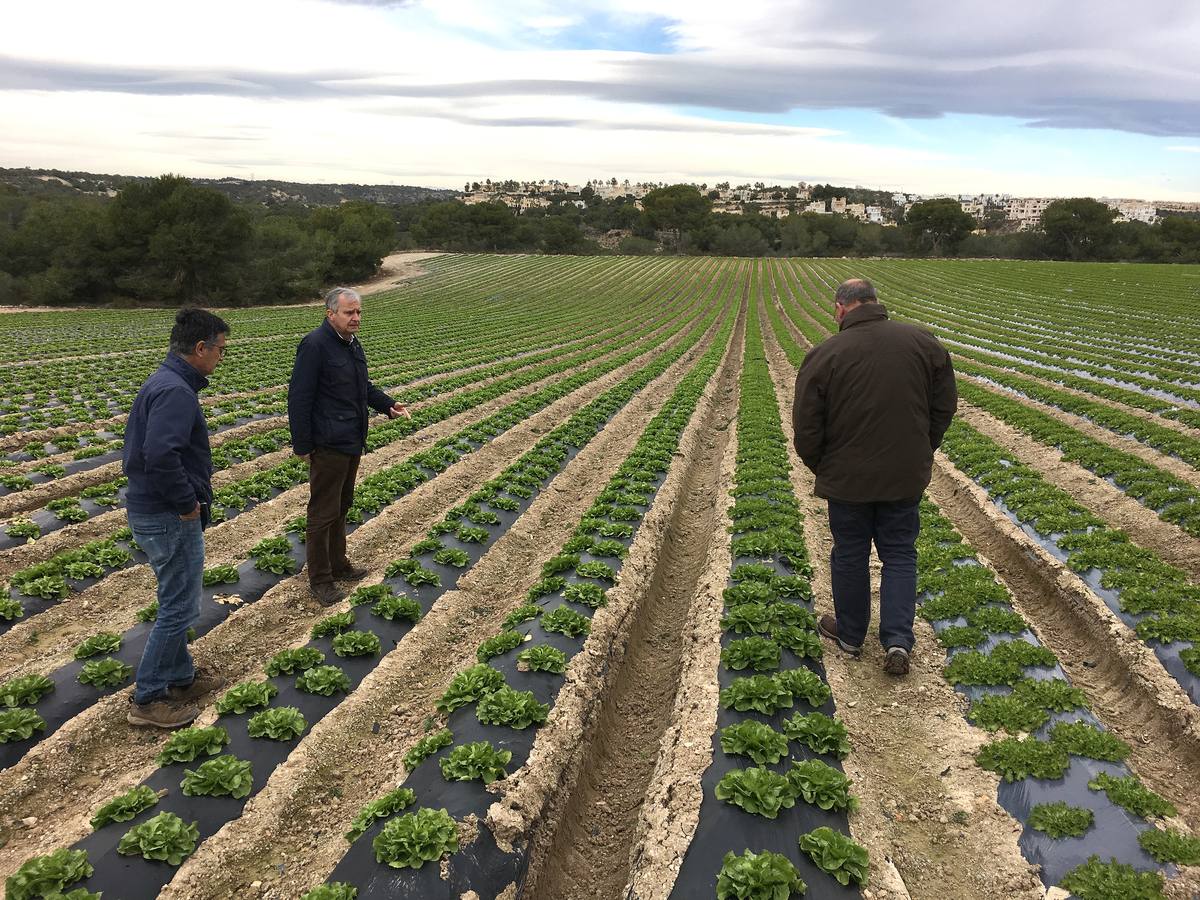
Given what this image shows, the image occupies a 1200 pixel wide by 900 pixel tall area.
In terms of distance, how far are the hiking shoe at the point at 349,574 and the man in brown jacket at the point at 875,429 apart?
610 centimetres

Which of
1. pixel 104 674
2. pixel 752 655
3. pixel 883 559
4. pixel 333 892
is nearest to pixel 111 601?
pixel 104 674

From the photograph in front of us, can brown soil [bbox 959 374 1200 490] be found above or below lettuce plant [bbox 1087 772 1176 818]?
above

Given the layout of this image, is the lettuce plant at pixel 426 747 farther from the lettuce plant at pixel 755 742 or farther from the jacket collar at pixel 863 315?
the jacket collar at pixel 863 315

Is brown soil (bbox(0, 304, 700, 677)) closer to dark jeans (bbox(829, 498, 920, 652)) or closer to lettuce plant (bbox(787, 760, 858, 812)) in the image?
lettuce plant (bbox(787, 760, 858, 812))

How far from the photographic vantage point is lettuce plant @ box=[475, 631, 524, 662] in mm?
7070

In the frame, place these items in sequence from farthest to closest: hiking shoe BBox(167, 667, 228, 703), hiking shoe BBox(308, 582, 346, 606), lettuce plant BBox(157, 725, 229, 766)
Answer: hiking shoe BBox(308, 582, 346, 606), hiking shoe BBox(167, 667, 228, 703), lettuce plant BBox(157, 725, 229, 766)

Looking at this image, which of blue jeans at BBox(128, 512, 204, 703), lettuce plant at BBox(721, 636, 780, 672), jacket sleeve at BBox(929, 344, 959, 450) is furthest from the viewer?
lettuce plant at BBox(721, 636, 780, 672)

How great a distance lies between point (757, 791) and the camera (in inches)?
193

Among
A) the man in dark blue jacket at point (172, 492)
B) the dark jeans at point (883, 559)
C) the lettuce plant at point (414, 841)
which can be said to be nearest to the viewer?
the lettuce plant at point (414, 841)

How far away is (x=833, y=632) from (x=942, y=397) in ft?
9.11

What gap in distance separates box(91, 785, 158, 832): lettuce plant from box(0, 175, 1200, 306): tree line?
69.3 meters

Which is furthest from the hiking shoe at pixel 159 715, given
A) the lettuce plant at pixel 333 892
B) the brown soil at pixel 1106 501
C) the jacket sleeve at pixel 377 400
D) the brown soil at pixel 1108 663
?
the brown soil at pixel 1106 501

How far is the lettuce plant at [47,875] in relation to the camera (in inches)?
163

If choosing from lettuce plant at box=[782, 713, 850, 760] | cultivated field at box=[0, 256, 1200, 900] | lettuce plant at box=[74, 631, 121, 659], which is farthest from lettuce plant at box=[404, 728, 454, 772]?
lettuce plant at box=[74, 631, 121, 659]
